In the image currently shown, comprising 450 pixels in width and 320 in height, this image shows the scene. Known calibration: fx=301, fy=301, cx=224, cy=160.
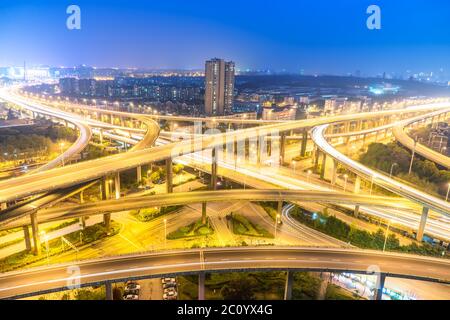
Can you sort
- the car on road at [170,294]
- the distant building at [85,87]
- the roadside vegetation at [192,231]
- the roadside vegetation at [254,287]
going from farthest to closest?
the distant building at [85,87] < the roadside vegetation at [192,231] < the roadside vegetation at [254,287] < the car on road at [170,294]

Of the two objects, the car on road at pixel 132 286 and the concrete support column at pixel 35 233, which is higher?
the concrete support column at pixel 35 233

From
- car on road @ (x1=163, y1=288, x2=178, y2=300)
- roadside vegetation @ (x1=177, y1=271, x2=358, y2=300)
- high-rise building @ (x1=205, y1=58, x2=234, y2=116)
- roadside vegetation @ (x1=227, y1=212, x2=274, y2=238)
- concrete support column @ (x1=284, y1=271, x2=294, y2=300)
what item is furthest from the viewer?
high-rise building @ (x1=205, y1=58, x2=234, y2=116)

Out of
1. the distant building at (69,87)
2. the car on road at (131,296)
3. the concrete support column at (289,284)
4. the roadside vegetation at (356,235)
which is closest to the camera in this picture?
the concrete support column at (289,284)

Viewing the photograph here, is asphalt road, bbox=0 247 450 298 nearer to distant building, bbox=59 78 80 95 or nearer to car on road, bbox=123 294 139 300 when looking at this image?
car on road, bbox=123 294 139 300

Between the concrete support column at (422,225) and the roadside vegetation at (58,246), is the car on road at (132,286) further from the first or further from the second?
the concrete support column at (422,225)

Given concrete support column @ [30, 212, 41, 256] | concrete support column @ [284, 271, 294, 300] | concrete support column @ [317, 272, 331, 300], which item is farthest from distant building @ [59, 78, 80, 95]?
concrete support column @ [284, 271, 294, 300]

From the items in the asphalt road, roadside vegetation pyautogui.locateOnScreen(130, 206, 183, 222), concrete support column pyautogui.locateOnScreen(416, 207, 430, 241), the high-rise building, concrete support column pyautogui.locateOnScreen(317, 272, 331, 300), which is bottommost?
concrete support column pyautogui.locateOnScreen(317, 272, 331, 300)

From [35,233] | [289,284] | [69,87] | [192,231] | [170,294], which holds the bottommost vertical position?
[170,294]

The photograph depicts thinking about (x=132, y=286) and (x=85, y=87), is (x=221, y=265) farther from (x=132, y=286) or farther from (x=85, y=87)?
(x=85, y=87)

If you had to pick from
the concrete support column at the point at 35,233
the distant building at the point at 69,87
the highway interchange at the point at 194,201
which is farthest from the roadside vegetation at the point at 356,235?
the distant building at the point at 69,87

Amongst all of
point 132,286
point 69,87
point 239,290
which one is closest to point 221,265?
point 239,290

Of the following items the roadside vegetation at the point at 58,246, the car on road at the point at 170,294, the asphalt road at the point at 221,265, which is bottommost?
the car on road at the point at 170,294
